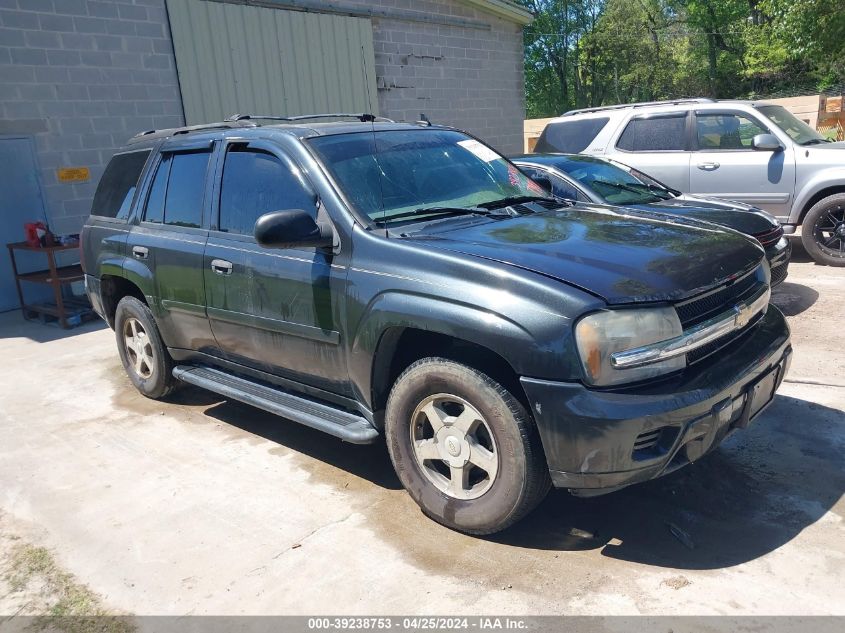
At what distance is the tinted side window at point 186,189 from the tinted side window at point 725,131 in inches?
262

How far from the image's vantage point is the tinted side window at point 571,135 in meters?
9.30

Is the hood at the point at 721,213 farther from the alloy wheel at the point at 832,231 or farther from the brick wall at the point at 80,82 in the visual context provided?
the brick wall at the point at 80,82

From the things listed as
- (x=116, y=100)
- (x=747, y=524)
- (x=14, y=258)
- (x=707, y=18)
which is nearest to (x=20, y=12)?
(x=116, y=100)

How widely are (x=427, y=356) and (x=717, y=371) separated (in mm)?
1301

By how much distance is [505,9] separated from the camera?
607 inches

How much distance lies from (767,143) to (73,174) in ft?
28.1

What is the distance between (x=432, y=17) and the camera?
46.4 feet

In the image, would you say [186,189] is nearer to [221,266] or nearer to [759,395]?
[221,266]

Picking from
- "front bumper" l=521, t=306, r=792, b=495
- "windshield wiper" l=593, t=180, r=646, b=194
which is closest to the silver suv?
"windshield wiper" l=593, t=180, r=646, b=194

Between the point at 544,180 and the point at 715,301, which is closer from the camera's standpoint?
the point at 715,301

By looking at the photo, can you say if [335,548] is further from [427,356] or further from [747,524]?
[747,524]

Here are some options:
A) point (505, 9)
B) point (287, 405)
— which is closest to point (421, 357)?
point (287, 405)

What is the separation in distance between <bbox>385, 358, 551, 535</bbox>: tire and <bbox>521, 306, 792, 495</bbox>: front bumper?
127 millimetres

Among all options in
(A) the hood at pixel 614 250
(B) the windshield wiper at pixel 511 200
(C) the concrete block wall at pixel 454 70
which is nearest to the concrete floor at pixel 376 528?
(A) the hood at pixel 614 250
